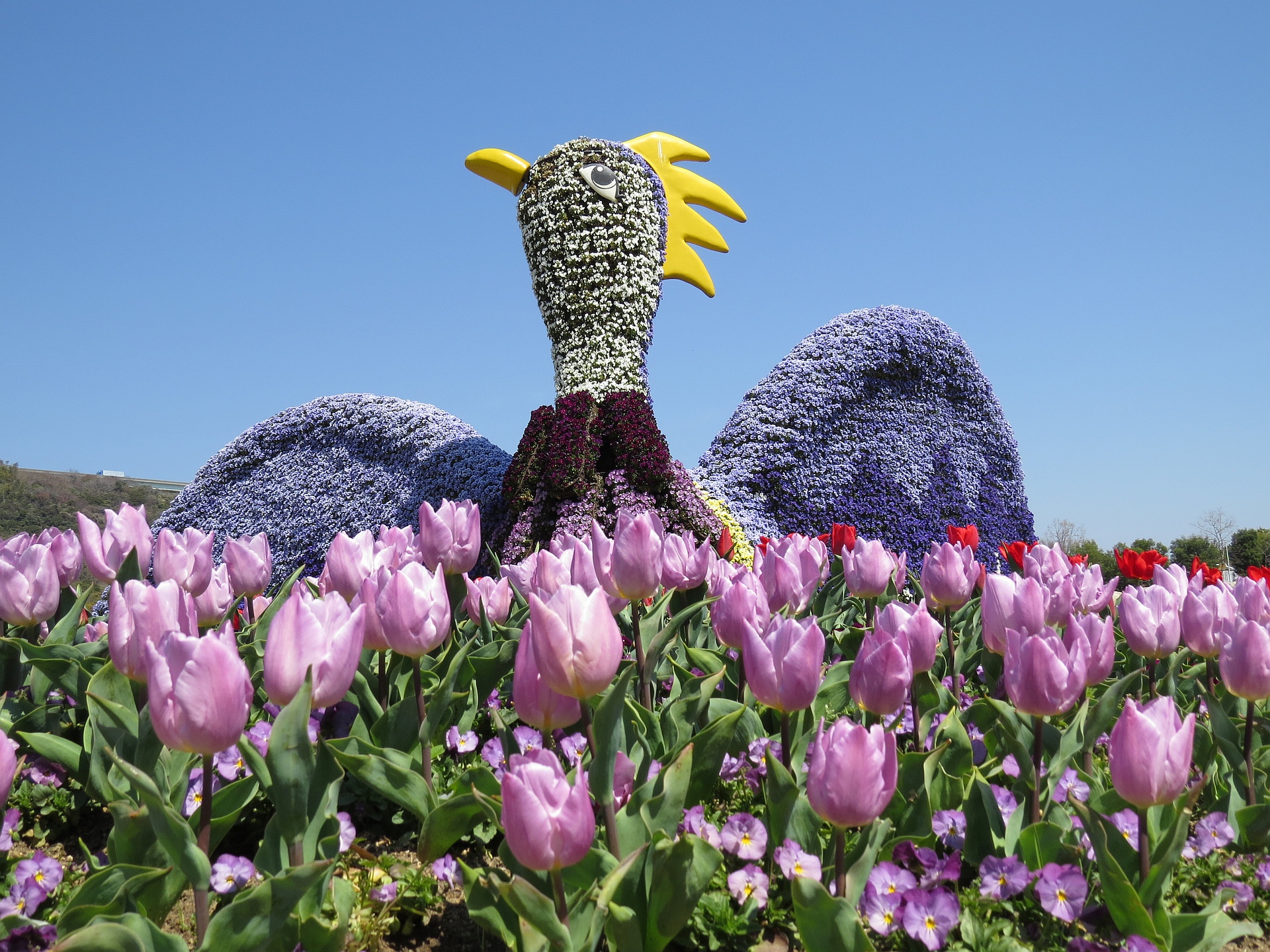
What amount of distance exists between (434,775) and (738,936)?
890 millimetres

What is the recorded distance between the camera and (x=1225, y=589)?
238 cm

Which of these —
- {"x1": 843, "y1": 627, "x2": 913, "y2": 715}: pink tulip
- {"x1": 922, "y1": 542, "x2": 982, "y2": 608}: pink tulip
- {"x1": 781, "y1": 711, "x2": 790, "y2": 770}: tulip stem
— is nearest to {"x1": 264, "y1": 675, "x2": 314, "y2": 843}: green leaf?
{"x1": 781, "y1": 711, "x2": 790, "y2": 770}: tulip stem

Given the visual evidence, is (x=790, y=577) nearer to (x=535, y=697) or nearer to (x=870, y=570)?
(x=870, y=570)

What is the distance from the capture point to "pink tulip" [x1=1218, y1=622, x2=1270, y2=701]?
74.1 inches

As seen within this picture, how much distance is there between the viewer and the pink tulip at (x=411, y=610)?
175 cm

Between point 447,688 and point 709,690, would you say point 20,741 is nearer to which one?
point 447,688

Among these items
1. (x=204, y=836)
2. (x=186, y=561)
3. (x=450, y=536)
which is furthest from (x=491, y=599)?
(x=204, y=836)

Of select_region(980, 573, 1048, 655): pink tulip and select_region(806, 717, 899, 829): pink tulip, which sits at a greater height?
select_region(980, 573, 1048, 655): pink tulip

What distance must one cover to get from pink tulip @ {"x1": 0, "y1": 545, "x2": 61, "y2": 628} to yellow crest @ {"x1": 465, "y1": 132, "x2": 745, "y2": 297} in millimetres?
7178

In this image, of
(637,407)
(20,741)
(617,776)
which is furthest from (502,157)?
(617,776)

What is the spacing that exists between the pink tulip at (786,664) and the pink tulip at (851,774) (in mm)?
179

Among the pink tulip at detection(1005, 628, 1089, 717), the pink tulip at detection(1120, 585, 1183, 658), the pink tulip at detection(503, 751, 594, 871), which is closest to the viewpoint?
the pink tulip at detection(503, 751, 594, 871)

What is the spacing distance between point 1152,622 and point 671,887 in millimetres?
1610

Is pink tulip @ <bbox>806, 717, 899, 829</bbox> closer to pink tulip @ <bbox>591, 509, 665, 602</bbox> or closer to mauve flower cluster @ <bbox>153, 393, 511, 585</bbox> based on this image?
pink tulip @ <bbox>591, 509, 665, 602</bbox>
